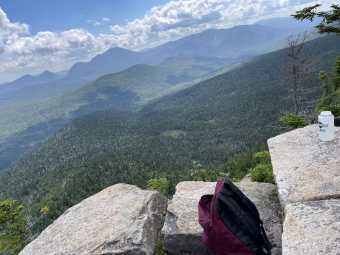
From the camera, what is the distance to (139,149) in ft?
352

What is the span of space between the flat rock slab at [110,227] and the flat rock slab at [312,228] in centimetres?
310

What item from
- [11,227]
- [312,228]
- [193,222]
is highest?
[312,228]

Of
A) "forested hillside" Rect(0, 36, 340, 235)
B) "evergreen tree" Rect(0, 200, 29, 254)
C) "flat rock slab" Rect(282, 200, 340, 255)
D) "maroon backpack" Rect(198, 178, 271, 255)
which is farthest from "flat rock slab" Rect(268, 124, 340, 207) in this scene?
"forested hillside" Rect(0, 36, 340, 235)

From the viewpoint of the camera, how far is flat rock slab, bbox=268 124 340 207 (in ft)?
12.9

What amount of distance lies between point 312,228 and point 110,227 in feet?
14.0

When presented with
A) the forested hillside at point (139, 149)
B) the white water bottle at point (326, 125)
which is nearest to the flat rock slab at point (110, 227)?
the white water bottle at point (326, 125)

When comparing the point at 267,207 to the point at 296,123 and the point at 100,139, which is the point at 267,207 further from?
the point at 100,139

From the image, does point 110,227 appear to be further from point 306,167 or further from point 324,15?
point 324,15

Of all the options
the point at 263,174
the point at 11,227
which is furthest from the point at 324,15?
the point at 11,227

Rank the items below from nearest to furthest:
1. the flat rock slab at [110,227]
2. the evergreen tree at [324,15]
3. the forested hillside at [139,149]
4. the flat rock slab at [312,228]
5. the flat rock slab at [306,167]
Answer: the flat rock slab at [312,228] → the flat rock slab at [306,167] → the flat rock slab at [110,227] → the evergreen tree at [324,15] → the forested hillside at [139,149]

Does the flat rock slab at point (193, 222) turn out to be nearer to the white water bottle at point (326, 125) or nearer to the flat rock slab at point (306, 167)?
the flat rock slab at point (306, 167)

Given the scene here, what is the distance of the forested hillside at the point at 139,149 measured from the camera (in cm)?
7338

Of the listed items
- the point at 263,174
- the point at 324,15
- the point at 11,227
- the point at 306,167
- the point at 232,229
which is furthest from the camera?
the point at 11,227

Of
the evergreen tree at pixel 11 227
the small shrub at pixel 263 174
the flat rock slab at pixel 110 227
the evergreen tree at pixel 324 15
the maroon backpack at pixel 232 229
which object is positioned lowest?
the evergreen tree at pixel 11 227
